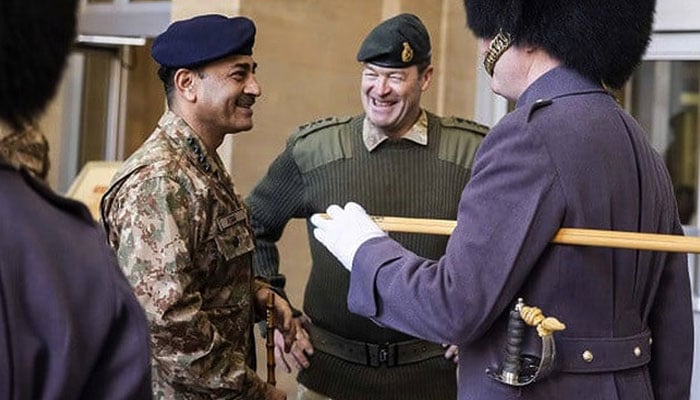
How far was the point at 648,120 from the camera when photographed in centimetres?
403

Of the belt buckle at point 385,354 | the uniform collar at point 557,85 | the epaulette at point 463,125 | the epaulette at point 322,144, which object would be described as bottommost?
the belt buckle at point 385,354

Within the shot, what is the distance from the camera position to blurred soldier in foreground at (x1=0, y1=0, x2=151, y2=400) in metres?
1.02

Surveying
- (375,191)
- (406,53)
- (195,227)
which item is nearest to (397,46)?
(406,53)

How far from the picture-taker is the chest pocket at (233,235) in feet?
6.95

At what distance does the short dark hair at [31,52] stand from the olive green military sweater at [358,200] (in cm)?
157

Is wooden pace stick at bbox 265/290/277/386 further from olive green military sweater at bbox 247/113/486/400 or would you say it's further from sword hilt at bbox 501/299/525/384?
sword hilt at bbox 501/299/525/384

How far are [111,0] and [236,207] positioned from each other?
3330 millimetres

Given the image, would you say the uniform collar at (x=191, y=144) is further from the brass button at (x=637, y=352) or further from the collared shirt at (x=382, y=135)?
the brass button at (x=637, y=352)

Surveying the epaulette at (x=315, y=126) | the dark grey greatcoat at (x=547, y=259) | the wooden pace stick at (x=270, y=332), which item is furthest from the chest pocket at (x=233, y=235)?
the epaulette at (x=315, y=126)

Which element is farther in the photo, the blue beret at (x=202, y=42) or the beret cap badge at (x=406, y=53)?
the beret cap badge at (x=406, y=53)

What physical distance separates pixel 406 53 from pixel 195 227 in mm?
905

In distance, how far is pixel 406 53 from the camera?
276cm

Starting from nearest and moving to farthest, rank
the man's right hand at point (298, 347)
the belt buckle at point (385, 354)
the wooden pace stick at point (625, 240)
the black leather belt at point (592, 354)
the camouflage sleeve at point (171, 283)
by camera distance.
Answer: the wooden pace stick at point (625, 240) → the black leather belt at point (592, 354) → the camouflage sleeve at point (171, 283) → the man's right hand at point (298, 347) → the belt buckle at point (385, 354)

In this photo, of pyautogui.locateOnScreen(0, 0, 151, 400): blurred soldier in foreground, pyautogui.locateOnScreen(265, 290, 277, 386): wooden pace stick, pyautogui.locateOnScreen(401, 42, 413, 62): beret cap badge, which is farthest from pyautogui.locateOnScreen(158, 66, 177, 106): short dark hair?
pyautogui.locateOnScreen(0, 0, 151, 400): blurred soldier in foreground
